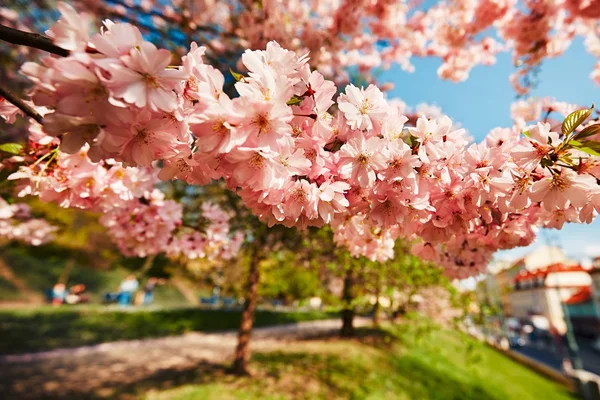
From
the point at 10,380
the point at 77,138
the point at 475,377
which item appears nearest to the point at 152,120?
the point at 77,138

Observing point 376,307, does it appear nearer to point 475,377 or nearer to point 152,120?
point 152,120

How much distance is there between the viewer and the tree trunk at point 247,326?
6.58m

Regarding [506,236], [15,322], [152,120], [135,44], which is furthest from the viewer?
[15,322]

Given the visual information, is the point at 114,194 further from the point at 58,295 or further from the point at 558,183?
the point at 58,295

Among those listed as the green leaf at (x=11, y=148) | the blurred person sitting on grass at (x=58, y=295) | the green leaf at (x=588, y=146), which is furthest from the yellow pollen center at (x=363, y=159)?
the blurred person sitting on grass at (x=58, y=295)

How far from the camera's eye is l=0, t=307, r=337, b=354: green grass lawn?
844 cm

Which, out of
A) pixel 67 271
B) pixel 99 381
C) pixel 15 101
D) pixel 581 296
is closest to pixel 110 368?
pixel 99 381

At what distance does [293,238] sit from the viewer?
20.8 ft

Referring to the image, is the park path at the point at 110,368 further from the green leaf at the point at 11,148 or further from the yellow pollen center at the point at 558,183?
the yellow pollen center at the point at 558,183

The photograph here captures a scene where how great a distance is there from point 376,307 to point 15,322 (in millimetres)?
12119

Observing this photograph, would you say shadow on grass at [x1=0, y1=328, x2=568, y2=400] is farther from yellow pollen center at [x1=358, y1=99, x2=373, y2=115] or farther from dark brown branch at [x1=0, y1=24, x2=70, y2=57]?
dark brown branch at [x1=0, y1=24, x2=70, y2=57]

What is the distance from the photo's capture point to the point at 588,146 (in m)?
0.99

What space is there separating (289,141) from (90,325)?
12818mm

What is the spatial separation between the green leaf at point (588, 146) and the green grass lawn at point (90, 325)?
35.1ft
